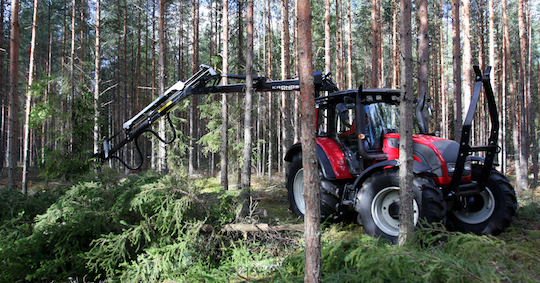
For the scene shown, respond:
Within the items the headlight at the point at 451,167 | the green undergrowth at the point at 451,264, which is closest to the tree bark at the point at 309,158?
the green undergrowth at the point at 451,264

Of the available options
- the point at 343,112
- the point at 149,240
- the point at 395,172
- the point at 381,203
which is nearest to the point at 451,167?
the point at 395,172

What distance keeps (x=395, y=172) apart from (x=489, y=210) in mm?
1850

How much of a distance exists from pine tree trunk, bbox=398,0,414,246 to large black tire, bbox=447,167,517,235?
219 centimetres

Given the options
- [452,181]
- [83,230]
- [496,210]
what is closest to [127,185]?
[83,230]

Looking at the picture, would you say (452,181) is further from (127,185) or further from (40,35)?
(40,35)

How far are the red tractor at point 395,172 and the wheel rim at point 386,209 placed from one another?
1 centimetres

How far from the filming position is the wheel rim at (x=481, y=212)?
207 inches

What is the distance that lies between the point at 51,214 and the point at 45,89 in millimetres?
6781

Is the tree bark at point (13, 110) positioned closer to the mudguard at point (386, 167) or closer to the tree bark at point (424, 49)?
the mudguard at point (386, 167)

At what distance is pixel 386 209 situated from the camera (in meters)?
5.04

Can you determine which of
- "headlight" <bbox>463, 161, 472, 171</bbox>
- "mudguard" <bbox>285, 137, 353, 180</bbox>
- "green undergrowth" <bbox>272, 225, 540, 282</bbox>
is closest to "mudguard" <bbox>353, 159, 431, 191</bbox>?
"mudguard" <bbox>285, 137, 353, 180</bbox>

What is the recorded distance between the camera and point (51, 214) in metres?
5.03

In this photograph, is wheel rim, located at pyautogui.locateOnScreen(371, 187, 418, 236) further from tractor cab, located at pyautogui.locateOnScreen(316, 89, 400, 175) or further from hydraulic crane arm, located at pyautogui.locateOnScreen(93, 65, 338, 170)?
hydraulic crane arm, located at pyautogui.locateOnScreen(93, 65, 338, 170)

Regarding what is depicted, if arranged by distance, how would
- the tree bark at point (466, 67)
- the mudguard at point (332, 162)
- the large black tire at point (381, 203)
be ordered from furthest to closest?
the tree bark at point (466, 67), the mudguard at point (332, 162), the large black tire at point (381, 203)
